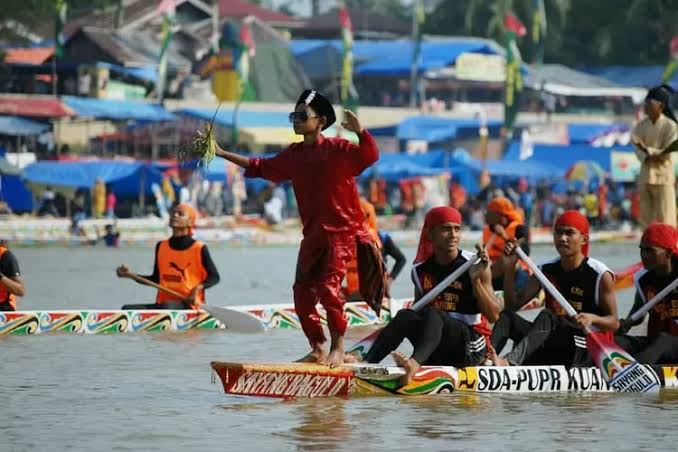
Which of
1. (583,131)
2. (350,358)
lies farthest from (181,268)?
(583,131)

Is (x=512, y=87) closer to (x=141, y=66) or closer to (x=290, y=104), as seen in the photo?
(x=290, y=104)

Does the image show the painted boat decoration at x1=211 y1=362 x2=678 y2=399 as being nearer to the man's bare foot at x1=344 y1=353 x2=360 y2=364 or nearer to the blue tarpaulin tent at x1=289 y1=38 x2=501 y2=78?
the man's bare foot at x1=344 y1=353 x2=360 y2=364

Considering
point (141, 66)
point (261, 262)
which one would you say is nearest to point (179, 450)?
point (261, 262)

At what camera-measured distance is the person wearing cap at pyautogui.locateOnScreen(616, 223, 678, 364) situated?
12281 mm

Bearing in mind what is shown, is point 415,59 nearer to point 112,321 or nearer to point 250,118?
point 250,118

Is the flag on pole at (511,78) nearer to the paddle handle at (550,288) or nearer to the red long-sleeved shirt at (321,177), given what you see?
the paddle handle at (550,288)

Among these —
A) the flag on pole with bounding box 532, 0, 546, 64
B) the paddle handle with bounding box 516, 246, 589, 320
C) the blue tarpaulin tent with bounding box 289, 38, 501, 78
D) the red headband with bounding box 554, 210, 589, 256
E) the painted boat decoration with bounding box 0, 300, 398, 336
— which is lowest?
the painted boat decoration with bounding box 0, 300, 398, 336

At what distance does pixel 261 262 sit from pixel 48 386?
23.9 m

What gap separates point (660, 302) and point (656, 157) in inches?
255

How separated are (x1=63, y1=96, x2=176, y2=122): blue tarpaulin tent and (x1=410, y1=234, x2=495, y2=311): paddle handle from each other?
42.2 m

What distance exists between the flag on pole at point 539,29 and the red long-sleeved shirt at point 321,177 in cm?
6917

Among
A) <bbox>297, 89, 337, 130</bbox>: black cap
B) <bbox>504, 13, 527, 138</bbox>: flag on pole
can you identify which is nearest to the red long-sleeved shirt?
<bbox>297, 89, 337, 130</bbox>: black cap

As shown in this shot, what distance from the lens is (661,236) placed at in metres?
12.3

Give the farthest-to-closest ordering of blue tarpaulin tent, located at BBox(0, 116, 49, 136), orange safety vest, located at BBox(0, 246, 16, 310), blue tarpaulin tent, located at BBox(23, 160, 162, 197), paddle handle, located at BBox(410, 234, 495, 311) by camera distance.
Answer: blue tarpaulin tent, located at BBox(0, 116, 49, 136) → blue tarpaulin tent, located at BBox(23, 160, 162, 197) → orange safety vest, located at BBox(0, 246, 16, 310) → paddle handle, located at BBox(410, 234, 495, 311)
